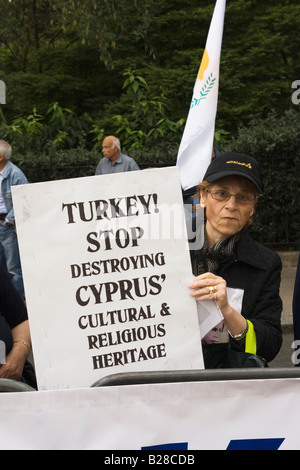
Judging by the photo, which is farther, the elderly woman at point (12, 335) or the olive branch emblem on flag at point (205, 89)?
the olive branch emblem on flag at point (205, 89)

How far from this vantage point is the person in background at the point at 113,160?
36.5ft

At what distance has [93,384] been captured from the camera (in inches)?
102

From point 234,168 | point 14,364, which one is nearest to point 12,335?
point 14,364

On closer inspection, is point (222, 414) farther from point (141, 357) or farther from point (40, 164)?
point (40, 164)

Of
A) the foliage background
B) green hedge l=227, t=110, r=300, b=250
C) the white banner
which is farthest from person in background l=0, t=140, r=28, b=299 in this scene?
the white banner

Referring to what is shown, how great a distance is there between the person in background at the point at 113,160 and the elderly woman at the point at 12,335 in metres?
7.94

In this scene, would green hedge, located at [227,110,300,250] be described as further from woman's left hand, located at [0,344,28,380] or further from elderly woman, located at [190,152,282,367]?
woman's left hand, located at [0,344,28,380]

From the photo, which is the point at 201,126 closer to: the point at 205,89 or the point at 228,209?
the point at 205,89

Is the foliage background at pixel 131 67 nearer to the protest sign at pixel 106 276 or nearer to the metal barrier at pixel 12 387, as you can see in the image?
the protest sign at pixel 106 276

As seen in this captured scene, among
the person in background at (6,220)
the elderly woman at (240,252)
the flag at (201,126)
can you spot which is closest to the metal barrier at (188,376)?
the elderly woman at (240,252)

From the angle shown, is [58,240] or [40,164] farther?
[40,164]

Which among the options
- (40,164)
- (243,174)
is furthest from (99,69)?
(243,174)

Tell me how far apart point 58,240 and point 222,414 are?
2.46ft

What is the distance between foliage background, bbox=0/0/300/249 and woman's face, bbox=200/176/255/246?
35.4 ft
